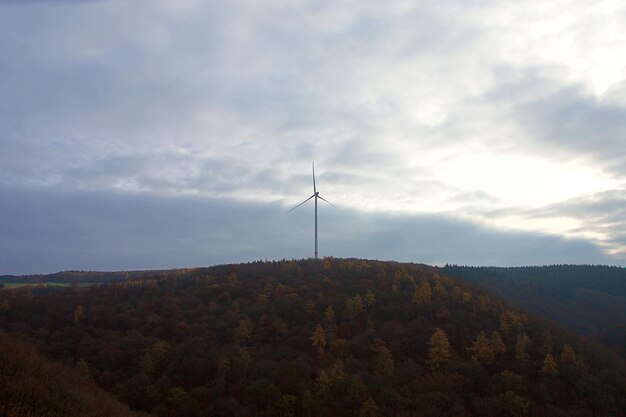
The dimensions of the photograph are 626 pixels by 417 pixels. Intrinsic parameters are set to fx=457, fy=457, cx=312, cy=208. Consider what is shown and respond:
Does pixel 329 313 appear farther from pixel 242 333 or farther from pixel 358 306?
pixel 242 333

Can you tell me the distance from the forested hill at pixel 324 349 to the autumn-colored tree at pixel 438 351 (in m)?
0.24

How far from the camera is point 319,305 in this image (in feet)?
432

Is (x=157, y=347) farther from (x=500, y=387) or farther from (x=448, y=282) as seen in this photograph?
(x=448, y=282)

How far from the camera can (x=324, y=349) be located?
108500 millimetres

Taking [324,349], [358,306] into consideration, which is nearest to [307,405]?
[324,349]

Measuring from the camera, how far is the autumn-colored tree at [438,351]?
3770 inches

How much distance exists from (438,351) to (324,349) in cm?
2668

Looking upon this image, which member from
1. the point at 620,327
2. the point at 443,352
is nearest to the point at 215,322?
the point at 443,352

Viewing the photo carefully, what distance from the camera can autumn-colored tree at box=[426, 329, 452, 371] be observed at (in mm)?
95750

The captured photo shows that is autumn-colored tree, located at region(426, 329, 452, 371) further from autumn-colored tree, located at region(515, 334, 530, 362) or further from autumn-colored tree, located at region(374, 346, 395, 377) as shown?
autumn-colored tree, located at region(515, 334, 530, 362)

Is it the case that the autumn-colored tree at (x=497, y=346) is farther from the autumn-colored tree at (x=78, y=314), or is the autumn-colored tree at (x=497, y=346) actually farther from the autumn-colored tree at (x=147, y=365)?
the autumn-colored tree at (x=78, y=314)

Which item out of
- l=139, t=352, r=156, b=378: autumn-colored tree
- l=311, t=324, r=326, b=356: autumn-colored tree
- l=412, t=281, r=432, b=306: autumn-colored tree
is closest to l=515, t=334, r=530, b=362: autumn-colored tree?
l=412, t=281, r=432, b=306: autumn-colored tree

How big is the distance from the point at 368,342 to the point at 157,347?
4830 cm

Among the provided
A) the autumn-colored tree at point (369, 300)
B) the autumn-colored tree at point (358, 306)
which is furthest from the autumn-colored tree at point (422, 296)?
the autumn-colored tree at point (358, 306)
